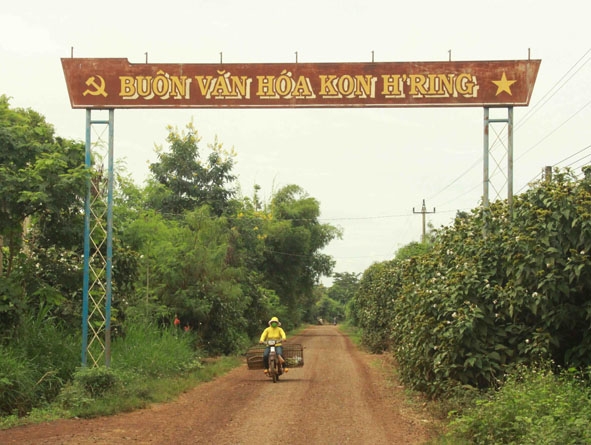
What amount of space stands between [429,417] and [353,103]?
6.12 m

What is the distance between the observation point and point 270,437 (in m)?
9.82

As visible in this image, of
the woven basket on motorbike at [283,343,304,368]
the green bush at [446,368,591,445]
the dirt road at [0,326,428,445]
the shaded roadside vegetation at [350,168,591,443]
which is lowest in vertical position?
the dirt road at [0,326,428,445]

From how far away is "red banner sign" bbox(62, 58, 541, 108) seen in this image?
1429 centimetres

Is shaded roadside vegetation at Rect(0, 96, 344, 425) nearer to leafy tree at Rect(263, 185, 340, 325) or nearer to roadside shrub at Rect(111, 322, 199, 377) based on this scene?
roadside shrub at Rect(111, 322, 199, 377)

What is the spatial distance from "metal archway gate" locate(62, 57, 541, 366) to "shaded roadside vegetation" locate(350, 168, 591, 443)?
201cm

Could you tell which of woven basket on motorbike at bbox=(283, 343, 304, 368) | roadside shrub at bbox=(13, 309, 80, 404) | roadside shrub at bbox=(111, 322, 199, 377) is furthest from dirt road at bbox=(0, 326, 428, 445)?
woven basket on motorbike at bbox=(283, 343, 304, 368)

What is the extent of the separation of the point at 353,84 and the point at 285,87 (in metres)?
1.33

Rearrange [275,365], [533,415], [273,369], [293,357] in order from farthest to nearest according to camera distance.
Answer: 1. [293,357]
2. [275,365]
3. [273,369]
4. [533,415]

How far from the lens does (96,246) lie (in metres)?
15.0

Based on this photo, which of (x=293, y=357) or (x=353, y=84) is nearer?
(x=353, y=84)

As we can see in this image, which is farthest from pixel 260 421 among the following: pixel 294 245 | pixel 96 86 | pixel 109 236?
pixel 294 245

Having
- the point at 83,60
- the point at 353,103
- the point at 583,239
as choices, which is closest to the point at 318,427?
the point at 583,239

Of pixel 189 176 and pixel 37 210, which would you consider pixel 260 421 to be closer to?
pixel 37 210

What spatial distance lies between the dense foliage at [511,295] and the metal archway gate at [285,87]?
1831mm
